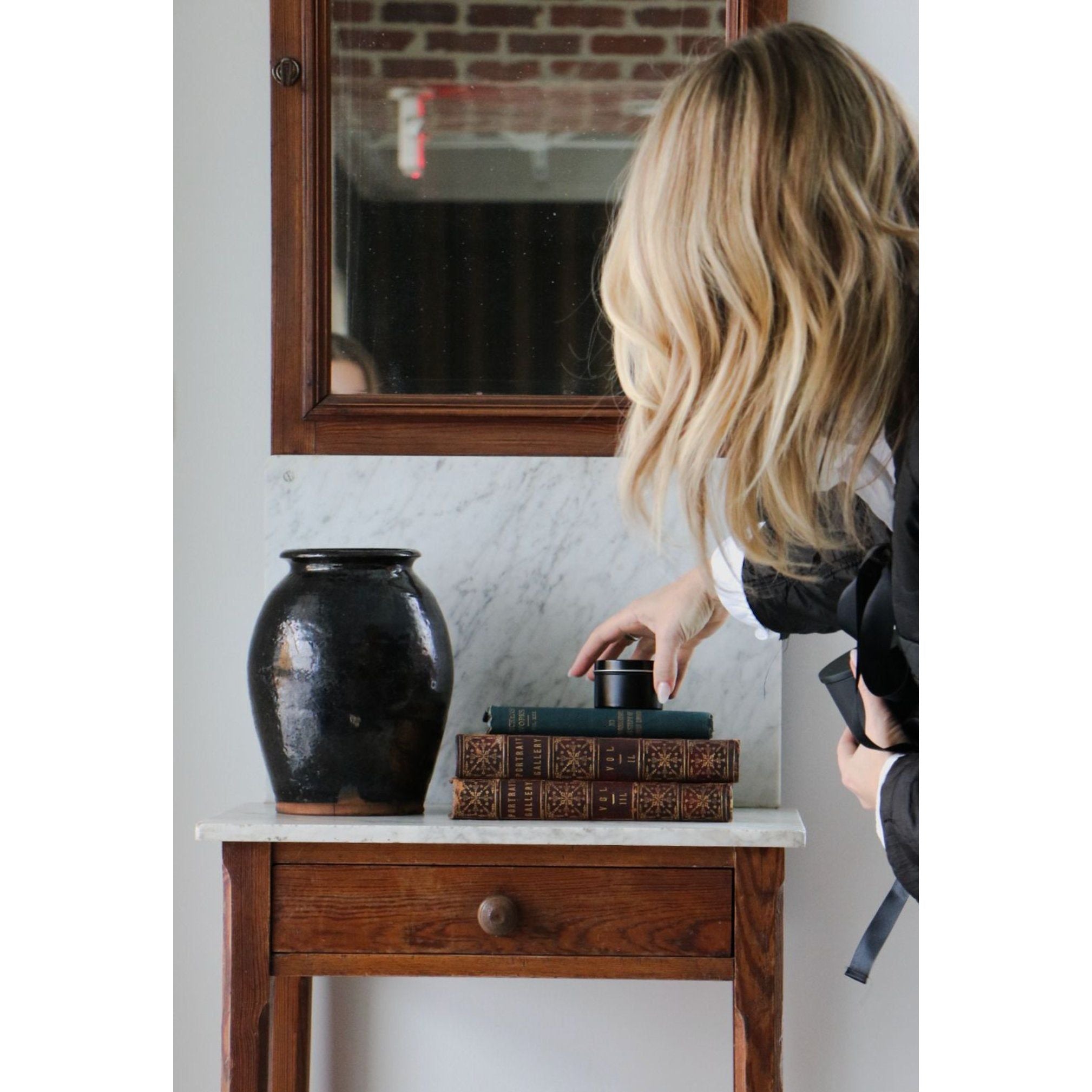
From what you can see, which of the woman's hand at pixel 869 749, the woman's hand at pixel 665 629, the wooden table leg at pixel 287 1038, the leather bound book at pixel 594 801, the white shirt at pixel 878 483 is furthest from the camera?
the wooden table leg at pixel 287 1038

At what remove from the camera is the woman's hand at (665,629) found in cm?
134

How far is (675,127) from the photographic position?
2.86ft

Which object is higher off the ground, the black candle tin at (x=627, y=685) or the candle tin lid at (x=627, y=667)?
the candle tin lid at (x=627, y=667)

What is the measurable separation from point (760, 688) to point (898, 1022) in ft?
1.60

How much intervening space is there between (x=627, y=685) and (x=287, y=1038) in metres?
0.68

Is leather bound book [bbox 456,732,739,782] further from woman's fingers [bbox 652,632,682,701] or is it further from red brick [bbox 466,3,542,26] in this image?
red brick [bbox 466,3,542,26]

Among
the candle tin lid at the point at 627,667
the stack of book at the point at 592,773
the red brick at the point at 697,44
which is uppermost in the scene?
the red brick at the point at 697,44

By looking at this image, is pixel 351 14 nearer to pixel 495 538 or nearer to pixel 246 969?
pixel 495 538

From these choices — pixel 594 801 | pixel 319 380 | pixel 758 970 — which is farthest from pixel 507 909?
pixel 319 380

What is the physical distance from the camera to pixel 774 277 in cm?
82

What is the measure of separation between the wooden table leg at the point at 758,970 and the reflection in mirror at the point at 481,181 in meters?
0.69

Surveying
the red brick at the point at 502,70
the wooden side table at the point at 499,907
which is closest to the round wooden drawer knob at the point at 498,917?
the wooden side table at the point at 499,907

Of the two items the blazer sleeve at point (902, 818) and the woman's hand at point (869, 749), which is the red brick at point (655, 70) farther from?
the blazer sleeve at point (902, 818)
